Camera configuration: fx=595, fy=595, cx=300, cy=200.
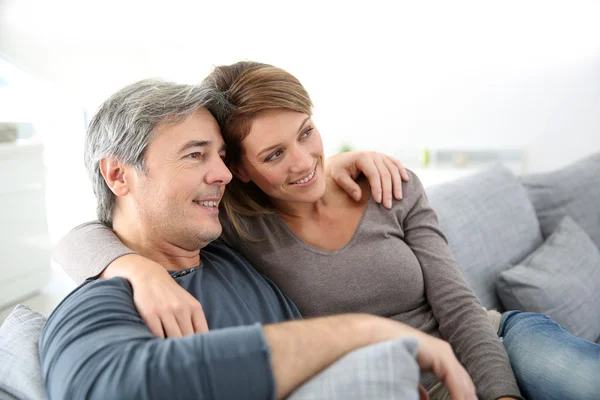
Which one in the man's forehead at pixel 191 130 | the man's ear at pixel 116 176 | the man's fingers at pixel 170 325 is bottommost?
the man's fingers at pixel 170 325

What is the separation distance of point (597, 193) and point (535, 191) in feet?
0.83

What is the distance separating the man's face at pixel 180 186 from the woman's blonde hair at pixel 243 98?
0.10 meters

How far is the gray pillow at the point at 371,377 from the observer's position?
30.3 inches

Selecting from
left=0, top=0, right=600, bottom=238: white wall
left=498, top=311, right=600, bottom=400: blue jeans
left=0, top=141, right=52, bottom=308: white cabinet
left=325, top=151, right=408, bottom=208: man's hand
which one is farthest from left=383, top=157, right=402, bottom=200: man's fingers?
left=0, top=0, right=600, bottom=238: white wall

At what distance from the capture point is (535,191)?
236cm

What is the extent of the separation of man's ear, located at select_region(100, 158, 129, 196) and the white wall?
3069mm

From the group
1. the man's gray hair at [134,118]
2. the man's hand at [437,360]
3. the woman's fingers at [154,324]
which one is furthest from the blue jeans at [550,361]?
the man's gray hair at [134,118]

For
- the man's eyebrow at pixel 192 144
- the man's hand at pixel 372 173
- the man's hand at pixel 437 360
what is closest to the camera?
the man's hand at pixel 437 360

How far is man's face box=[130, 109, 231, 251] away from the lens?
49.9 inches

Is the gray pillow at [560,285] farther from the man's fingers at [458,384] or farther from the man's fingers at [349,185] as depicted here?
the man's fingers at [458,384]

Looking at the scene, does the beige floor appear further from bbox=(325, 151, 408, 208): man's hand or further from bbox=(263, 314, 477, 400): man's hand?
bbox=(263, 314, 477, 400): man's hand

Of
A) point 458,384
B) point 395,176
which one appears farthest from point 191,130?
point 458,384

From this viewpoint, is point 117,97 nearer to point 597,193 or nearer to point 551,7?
point 597,193

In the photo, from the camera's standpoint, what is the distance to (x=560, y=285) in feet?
6.14
